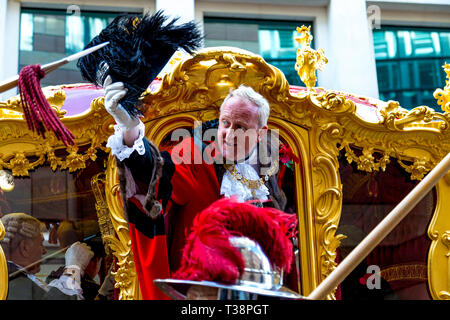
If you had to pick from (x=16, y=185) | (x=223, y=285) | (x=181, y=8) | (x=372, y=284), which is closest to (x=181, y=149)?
(x=16, y=185)

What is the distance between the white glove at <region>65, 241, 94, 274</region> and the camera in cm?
466

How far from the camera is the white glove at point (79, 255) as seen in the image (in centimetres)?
466

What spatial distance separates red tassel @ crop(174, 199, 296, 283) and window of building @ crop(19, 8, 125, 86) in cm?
366

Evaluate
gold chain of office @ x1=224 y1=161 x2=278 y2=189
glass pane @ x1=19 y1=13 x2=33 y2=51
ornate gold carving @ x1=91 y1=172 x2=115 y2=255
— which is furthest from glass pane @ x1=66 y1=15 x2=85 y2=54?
gold chain of office @ x1=224 y1=161 x2=278 y2=189

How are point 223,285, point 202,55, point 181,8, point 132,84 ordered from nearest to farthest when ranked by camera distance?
point 223,285 → point 132,84 → point 202,55 → point 181,8

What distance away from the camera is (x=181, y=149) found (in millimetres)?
4676

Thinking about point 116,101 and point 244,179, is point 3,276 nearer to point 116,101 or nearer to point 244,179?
point 116,101

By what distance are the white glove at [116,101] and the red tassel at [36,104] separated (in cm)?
55

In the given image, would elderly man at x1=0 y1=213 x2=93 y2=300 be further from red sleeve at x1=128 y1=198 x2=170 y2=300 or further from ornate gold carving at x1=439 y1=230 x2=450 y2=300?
ornate gold carving at x1=439 y1=230 x2=450 y2=300

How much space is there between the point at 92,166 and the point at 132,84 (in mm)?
702

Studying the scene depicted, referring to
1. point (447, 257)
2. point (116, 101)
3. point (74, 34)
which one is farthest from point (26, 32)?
point (447, 257)

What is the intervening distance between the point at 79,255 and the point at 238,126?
1.05 metres

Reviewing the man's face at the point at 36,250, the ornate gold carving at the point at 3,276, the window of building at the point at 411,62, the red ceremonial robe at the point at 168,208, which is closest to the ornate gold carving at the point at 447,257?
the red ceremonial robe at the point at 168,208
